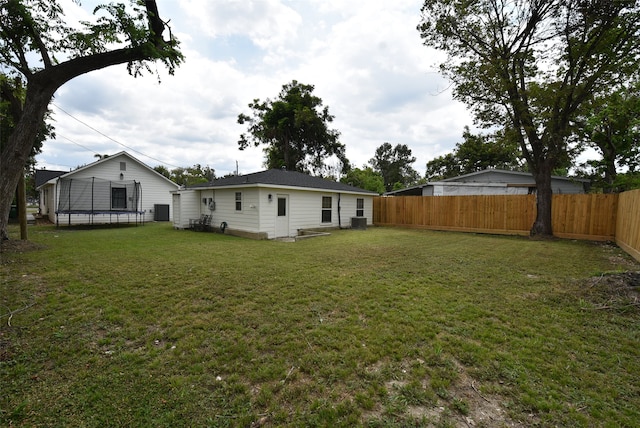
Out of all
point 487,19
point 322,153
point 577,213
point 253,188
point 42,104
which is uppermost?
point 487,19

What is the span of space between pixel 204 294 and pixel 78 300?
1663 mm

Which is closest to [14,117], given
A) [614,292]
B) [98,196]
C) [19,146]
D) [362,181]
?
[19,146]

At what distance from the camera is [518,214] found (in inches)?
463

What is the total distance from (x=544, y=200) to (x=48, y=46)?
17910 millimetres

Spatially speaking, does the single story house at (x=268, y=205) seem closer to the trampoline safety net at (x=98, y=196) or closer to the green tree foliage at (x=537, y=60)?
the trampoline safety net at (x=98, y=196)

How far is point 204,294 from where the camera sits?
411 cm

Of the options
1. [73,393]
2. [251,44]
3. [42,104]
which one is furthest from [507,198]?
[42,104]

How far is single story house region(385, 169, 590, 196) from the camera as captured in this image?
17.1m

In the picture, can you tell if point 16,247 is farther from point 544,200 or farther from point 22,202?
point 544,200

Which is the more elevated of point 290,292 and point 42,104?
point 42,104

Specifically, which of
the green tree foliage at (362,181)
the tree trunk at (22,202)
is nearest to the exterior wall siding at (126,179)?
the tree trunk at (22,202)

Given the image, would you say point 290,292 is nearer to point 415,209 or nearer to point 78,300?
point 78,300

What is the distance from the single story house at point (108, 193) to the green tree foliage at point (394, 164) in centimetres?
3225

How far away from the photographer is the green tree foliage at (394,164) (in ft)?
139
